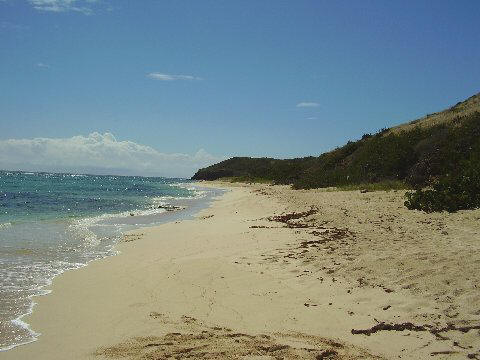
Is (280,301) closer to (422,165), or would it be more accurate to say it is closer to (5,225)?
(5,225)

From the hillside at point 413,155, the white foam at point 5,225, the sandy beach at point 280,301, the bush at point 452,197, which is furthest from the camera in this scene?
the hillside at point 413,155

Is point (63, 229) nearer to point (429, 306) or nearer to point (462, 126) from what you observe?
point (429, 306)

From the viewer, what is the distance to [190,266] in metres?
9.17

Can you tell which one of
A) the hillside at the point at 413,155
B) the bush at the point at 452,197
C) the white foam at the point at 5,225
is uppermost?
the hillside at the point at 413,155

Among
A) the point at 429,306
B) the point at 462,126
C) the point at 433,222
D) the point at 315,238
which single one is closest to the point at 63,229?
the point at 315,238

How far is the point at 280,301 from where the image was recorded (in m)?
6.50

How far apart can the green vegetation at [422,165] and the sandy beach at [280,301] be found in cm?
311

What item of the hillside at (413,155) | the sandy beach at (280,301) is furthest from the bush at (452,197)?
the hillside at (413,155)

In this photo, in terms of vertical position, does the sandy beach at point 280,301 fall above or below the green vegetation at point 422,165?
below

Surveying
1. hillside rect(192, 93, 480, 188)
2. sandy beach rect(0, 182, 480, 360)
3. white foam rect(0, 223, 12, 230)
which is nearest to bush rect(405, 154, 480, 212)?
sandy beach rect(0, 182, 480, 360)

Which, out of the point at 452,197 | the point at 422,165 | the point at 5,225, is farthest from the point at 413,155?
the point at 5,225

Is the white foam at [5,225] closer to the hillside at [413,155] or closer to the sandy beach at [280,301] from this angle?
the sandy beach at [280,301]

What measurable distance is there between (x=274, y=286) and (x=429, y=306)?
2585mm

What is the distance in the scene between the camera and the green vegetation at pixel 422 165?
14130 millimetres
